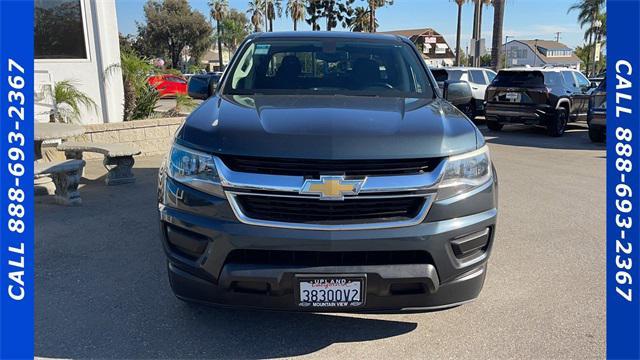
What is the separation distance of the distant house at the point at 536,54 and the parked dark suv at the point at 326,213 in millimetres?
86859

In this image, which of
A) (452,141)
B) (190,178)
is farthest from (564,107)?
(190,178)

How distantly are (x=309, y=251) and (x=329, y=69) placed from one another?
195 cm

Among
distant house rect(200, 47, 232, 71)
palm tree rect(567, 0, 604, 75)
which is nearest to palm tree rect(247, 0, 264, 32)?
distant house rect(200, 47, 232, 71)

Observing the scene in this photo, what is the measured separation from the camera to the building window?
852 centimetres

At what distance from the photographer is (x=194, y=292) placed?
2641 mm

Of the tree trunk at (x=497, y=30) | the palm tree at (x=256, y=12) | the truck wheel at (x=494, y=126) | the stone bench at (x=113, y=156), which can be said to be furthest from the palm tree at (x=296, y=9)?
the stone bench at (x=113, y=156)

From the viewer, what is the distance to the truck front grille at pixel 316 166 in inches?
97.8

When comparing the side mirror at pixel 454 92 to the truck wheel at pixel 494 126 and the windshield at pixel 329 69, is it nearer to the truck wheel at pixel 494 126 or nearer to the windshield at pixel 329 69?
the windshield at pixel 329 69

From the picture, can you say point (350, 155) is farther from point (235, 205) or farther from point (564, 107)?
point (564, 107)

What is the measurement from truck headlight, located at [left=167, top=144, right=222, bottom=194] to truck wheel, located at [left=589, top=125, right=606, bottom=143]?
10973mm

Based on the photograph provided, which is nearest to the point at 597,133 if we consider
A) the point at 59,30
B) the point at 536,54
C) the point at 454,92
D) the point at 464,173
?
the point at 454,92

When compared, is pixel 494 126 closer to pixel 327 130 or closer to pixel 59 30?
pixel 59 30

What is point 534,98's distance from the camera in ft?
41.2

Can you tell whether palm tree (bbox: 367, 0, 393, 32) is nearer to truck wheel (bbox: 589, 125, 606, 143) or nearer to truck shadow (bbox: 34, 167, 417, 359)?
truck wheel (bbox: 589, 125, 606, 143)
